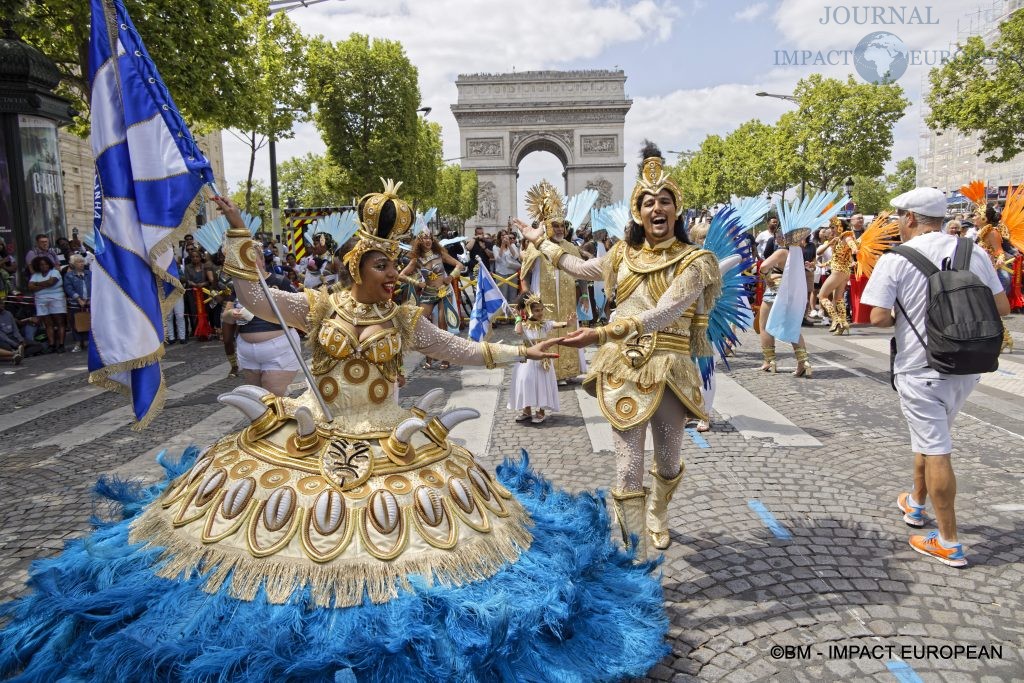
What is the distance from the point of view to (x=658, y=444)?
4145mm

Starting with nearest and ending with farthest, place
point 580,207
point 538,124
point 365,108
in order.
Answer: point 580,207
point 365,108
point 538,124

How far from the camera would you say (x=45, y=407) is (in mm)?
8609

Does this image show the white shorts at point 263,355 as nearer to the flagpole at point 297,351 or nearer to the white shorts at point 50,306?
the flagpole at point 297,351

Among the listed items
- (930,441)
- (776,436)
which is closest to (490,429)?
(776,436)

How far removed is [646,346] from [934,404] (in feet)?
5.64

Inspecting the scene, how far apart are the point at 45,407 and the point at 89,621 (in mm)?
7392

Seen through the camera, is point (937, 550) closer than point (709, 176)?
Yes

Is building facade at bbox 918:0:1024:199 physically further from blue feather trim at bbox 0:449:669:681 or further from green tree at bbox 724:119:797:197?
blue feather trim at bbox 0:449:669:681

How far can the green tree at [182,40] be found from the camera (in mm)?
12625

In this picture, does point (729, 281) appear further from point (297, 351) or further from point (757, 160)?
point (757, 160)

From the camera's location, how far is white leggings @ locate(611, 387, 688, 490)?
3.92m

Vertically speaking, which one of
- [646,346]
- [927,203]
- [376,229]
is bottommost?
[646,346]

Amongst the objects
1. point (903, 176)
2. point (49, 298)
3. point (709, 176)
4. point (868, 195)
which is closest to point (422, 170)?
point (709, 176)

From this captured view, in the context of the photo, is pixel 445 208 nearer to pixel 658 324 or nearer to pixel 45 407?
pixel 45 407
